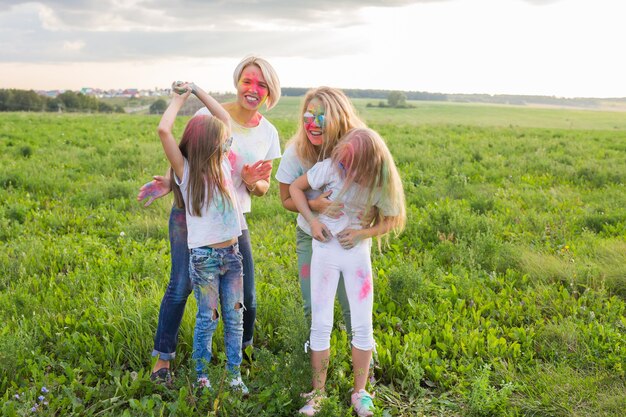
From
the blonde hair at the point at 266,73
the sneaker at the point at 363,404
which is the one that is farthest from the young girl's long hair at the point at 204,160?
the sneaker at the point at 363,404

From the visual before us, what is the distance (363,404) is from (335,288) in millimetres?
747

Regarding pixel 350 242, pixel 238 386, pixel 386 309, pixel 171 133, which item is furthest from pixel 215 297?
pixel 386 309

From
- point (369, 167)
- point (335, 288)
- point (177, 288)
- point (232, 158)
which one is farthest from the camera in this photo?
point (232, 158)

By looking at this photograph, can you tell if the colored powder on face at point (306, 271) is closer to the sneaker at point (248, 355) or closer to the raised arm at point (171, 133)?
the sneaker at point (248, 355)

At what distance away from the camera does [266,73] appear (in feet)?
12.3

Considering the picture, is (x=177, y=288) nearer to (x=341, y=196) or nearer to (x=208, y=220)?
(x=208, y=220)

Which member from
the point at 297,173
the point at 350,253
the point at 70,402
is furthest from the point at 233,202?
the point at 70,402

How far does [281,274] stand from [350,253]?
1930 millimetres

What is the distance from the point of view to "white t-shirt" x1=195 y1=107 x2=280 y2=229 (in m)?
3.80

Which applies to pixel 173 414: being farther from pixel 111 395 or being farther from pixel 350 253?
pixel 350 253

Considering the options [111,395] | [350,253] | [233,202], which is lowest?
[111,395]

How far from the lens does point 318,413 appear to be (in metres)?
3.21

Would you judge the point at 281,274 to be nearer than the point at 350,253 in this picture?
No

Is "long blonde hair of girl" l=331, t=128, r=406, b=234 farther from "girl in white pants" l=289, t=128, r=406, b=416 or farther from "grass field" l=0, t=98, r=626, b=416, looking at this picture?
"grass field" l=0, t=98, r=626, b=416
